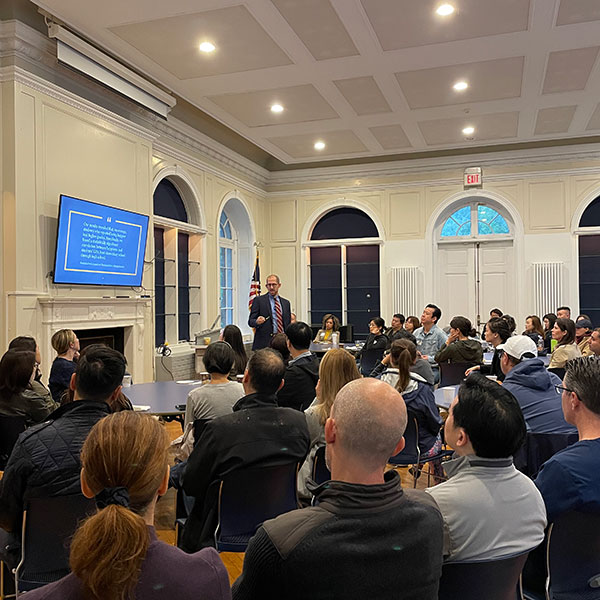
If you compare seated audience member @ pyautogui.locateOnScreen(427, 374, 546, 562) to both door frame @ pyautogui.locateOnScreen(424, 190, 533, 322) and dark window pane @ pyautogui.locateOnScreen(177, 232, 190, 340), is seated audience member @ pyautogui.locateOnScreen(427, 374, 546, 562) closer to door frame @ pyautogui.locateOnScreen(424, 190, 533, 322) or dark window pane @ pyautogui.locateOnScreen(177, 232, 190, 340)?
dark window pane @ pyautogui.locateOnScreen(177, 232, 190, 340)

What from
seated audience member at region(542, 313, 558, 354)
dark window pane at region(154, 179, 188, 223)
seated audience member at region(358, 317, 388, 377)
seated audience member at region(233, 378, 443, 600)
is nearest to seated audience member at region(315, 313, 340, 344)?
seated audience member at region(358, 317, 388, 377)

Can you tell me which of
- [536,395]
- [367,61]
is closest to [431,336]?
[367,61]

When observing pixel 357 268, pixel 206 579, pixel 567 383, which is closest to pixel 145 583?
pixel 206 579

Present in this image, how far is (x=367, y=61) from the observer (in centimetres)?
640

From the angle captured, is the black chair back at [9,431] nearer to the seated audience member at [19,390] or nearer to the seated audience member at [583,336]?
the seated audience member at [19,390]

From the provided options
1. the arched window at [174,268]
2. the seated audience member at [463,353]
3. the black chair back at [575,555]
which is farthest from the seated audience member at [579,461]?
the arched window at [174,268]

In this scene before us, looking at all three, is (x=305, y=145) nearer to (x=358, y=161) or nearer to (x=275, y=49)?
(x=358, y=161)

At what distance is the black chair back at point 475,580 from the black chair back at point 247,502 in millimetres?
1027

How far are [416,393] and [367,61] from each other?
4252 mm

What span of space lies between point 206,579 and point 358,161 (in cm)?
1054

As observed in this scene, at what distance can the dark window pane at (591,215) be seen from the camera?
1011 cm

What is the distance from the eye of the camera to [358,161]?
11.1m

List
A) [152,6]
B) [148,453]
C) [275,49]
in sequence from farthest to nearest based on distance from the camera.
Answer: [275,49]
[152,6]
[148,453]

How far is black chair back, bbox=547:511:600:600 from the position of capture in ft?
5.54
